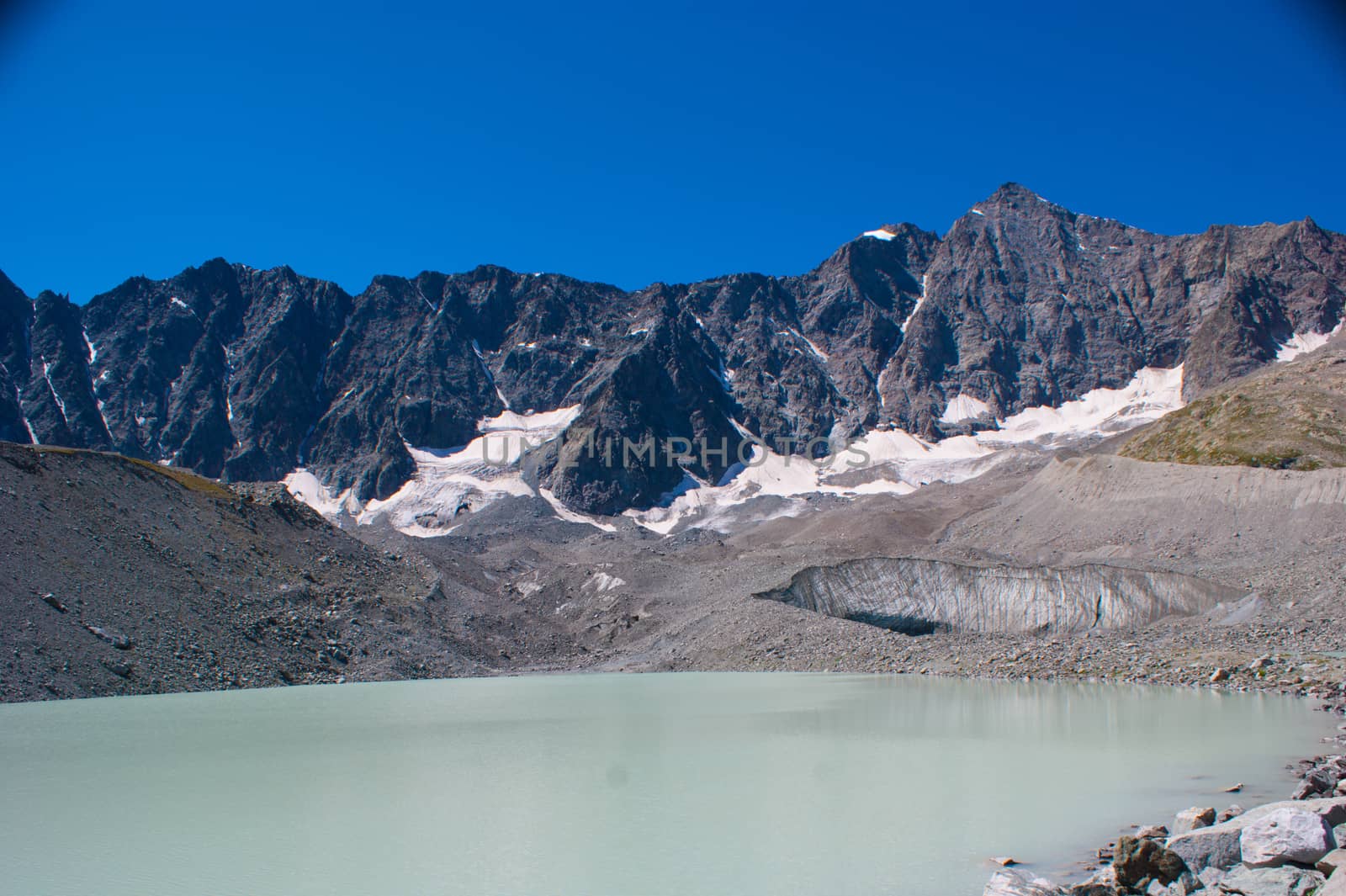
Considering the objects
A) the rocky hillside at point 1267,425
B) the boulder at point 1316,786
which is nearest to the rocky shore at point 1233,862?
the boulder at point 1316,786

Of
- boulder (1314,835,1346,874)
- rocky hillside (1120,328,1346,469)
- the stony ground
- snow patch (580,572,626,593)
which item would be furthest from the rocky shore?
rocky hillside (1120,328,1346,469)

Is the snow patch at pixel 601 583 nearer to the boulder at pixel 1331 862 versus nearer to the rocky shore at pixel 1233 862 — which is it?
the rocky shore at pixel 1233 862

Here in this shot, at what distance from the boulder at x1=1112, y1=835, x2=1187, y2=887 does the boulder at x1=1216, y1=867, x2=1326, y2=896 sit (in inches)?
21.7

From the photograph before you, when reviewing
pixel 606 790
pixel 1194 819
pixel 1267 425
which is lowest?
pixel 606 790

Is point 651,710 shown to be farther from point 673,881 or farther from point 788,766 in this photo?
point 673,881

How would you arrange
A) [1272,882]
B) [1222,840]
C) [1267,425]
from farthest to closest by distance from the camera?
1. [1267,425]
2. [1222,840]
3. [1272,882]

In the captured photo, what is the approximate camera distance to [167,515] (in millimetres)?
48219

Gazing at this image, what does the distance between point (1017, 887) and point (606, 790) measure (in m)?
9.08

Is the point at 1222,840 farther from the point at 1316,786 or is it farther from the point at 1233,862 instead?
the point at 1316,786

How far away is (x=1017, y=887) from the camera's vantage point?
34.7ft

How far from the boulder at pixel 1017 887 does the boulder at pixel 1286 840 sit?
2.11m

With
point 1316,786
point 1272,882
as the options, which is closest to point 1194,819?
point 1316,786

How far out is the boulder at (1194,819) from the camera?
12750 millimetres

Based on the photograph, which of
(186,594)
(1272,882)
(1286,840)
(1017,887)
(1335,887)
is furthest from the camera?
(186,594)
